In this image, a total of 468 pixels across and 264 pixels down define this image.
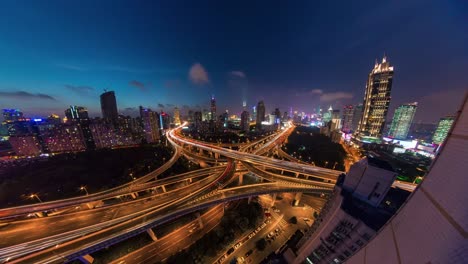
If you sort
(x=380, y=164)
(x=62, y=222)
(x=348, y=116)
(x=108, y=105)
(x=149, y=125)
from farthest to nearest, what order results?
(x=348, y=116), (x=108, y=105), (x=149, y=125), (x=62, y=222), (x=380, y=164)

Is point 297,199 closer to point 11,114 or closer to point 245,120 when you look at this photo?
point 245,120

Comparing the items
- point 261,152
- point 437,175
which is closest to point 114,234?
point 437,175

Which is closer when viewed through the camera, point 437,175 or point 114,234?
point 437,175

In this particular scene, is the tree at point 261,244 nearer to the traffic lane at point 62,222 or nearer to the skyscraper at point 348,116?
the traffic lane at point 62,222

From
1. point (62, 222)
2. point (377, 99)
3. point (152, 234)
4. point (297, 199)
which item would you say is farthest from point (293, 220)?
point (377, 99)

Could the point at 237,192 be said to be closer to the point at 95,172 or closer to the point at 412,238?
the point at 412,238

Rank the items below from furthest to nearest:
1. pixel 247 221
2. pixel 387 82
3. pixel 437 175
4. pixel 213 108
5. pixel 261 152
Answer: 1. pixel 213 108
2. pixel 387 82
3. pixel 261 152
4. pixel 247 221
5. pixel 437 175
